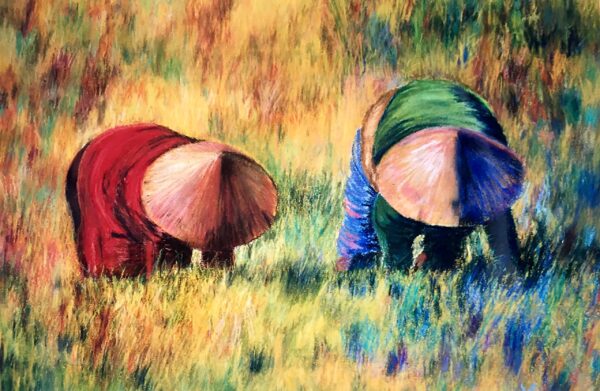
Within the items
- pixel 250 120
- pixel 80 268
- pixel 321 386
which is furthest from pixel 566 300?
pixel 80 268

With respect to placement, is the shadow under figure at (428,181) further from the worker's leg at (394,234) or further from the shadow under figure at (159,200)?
the shadow under figure at (159,200)

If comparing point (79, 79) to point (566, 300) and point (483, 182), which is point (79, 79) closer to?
point (483, 182)

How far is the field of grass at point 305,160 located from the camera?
1834 mm

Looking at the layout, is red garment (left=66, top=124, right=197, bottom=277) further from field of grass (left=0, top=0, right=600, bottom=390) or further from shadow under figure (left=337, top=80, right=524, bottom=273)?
shadow under figure (left=337, top=80, right=524, bottom=273)

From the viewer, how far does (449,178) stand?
174cm

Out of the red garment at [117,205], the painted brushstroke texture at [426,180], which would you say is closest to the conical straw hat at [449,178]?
the painted brushstroke texture at [426,180]

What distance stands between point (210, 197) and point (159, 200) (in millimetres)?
110

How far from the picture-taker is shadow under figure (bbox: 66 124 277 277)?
1.75m

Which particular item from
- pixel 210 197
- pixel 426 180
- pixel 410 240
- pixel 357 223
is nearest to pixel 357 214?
pixel 357 223

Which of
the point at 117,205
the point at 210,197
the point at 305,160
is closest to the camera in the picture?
the point at 210,197

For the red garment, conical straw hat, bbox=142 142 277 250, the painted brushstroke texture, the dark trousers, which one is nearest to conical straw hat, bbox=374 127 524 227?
the painted brushstroke texture

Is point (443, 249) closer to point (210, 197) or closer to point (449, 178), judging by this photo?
point (449, 178)

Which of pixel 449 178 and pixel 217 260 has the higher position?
pixel 449 178

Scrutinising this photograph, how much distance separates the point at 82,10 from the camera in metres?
1.95
